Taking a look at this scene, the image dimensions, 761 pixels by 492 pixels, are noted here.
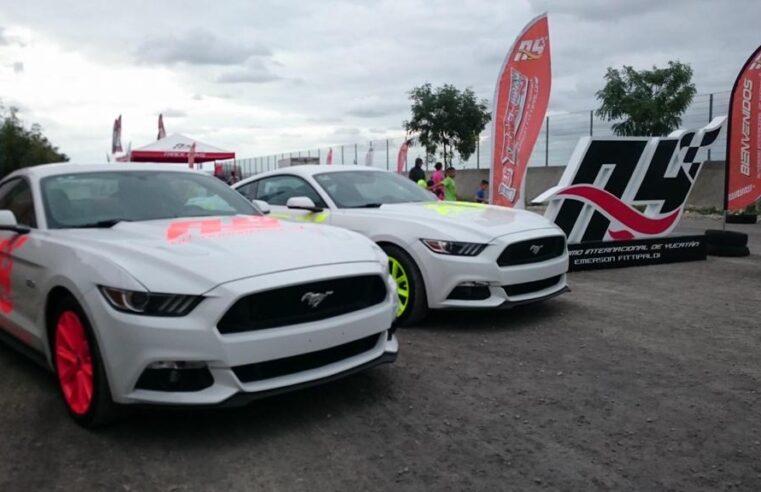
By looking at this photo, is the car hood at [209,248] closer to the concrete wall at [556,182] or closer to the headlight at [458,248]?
the headlight at [458,248]

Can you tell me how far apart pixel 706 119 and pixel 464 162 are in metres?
10.8

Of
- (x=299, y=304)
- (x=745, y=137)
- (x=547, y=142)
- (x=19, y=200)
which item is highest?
(x=547, y=142)

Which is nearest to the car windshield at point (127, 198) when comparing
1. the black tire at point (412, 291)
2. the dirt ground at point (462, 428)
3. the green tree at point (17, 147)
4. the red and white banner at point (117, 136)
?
the dirt ground at point (462, 428)

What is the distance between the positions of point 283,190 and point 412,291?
88.3 inches

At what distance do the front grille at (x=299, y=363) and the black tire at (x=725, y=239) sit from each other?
312 inches

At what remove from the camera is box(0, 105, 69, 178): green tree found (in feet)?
203

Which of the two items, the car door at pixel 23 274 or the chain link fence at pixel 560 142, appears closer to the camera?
the car door at pixel 23 274

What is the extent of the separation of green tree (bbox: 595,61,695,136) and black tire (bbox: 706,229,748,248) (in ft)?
42.0

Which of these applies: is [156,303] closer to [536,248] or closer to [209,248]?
[209,248]

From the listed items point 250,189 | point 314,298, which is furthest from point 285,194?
point 314,298

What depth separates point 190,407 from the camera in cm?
308

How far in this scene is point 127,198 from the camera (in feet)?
14.5

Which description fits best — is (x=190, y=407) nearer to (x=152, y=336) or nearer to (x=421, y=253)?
(x=152, y=336)

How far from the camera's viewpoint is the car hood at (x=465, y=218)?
5450 mm
